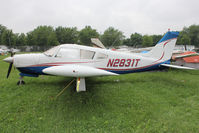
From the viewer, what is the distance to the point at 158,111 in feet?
10.8

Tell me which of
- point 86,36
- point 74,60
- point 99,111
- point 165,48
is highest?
point 86,36

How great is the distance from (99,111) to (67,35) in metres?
58.3

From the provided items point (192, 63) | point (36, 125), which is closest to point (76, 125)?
point (36, 125)

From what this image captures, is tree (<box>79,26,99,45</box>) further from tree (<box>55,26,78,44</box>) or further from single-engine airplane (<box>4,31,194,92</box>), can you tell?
single-engine airplane (<box>4,31,194,92</box>)

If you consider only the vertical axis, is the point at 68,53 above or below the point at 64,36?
below

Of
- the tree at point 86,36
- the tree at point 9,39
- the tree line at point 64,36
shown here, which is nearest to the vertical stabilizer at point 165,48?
the tree line at point 64,36

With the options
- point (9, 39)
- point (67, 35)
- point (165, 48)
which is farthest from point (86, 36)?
point (165, 48)

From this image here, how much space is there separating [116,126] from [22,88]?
13.8 feet

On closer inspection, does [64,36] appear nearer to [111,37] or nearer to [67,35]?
[67,35]

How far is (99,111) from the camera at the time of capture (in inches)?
127

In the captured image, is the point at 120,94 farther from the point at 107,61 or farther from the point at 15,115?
the point at 15,115

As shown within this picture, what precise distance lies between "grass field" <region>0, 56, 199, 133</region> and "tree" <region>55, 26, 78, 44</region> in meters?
55.3

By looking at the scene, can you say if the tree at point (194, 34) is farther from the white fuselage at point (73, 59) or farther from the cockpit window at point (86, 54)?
the cockpit window at point (86, 54)

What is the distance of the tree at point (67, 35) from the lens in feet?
186
